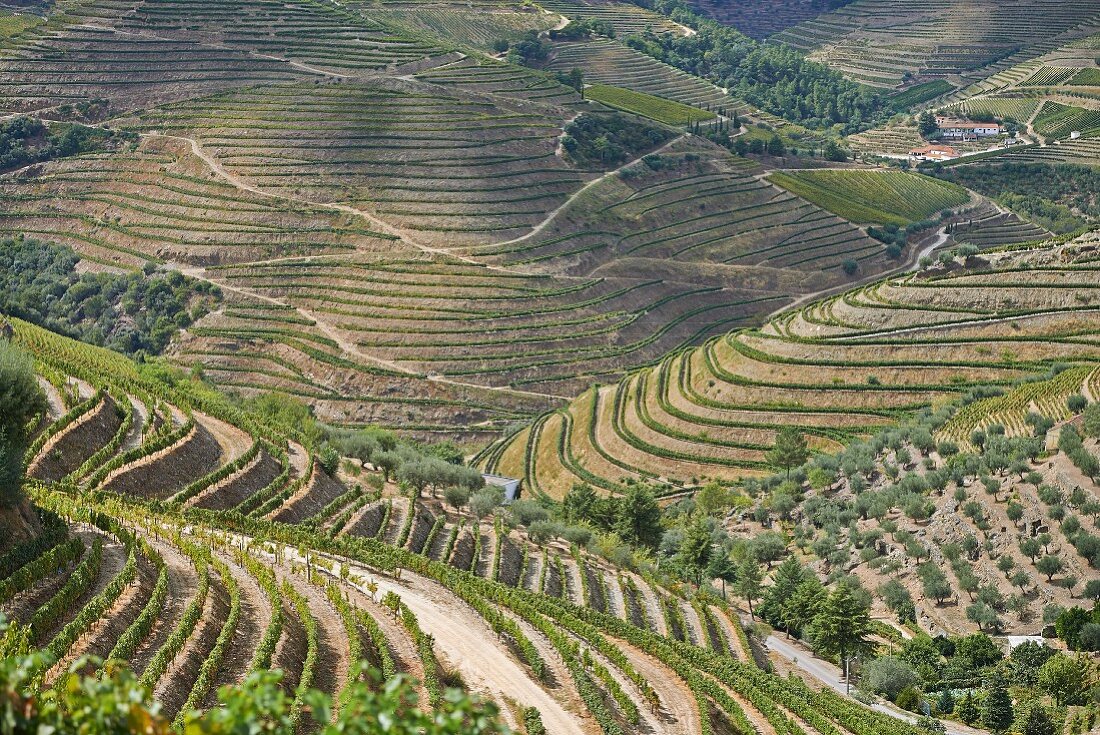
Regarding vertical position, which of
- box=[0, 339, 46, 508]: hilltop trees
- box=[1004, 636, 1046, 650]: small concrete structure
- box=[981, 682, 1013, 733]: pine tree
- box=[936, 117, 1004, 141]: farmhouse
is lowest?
box=[936, 117, 1004, 141]: farmhouse

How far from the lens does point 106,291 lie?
106438 mm

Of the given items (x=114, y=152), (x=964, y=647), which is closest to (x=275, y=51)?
(x=114, y=152)

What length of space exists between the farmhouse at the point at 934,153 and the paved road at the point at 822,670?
138958 mm

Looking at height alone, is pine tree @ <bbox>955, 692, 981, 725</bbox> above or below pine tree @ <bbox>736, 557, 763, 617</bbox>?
above

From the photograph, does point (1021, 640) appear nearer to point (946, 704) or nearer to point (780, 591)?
point (946, 704)

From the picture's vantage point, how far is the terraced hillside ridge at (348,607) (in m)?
27.1

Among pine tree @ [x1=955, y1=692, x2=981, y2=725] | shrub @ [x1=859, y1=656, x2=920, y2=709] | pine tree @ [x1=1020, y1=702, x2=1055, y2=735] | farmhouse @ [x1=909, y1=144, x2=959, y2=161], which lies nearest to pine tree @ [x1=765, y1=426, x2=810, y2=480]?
shrub @ [x1=859, y1=656, x2=920, y2=709]

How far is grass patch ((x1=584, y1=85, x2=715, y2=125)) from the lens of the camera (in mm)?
151625

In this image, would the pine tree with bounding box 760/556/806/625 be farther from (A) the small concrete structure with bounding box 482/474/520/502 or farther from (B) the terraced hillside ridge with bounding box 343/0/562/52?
(B) the terraced hillside ridge with bounding box 343/0/562/52

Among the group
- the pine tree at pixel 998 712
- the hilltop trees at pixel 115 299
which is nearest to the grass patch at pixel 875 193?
the hilltop trees at pixel 115 299

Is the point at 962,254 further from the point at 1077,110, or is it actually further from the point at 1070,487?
the point at 1077,110

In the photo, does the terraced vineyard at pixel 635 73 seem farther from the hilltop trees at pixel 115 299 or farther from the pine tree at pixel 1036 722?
the pine tree at pixel 1036 722

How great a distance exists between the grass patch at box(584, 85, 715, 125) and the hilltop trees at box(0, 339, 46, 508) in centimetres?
12102

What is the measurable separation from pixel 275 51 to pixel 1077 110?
115 meters
